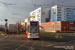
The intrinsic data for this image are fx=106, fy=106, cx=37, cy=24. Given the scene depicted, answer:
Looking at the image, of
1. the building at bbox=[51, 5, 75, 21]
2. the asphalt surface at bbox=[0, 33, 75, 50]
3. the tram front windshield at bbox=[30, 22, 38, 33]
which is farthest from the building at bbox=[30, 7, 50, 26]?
the asphalt surface at bbox=[0, 33, 75, 50]

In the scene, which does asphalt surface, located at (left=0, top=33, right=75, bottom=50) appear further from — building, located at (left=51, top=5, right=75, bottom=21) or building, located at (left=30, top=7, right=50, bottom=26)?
building, located at (left=51, top=5, right=75, bottom=21)

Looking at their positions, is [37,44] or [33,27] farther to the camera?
[33,27]

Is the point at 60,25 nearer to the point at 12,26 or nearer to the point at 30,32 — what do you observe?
the point at 12,26

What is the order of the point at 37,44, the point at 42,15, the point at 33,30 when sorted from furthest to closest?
the point at 42,15 < the point at 33,30 < the point at 37,44

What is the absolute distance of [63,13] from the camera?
97.7 meters

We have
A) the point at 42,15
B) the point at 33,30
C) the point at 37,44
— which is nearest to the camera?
the point at 37,44

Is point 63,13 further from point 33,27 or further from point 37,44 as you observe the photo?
point 37,44

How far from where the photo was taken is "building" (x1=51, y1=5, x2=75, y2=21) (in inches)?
3762

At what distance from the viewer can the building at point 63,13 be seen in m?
95.6

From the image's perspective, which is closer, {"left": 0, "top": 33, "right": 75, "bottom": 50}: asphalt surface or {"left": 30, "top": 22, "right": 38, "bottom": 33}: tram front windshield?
{"left": 0, "top": 33, "right": 75, "bottom": 50}: asphalt surface

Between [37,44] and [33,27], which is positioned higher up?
[33,27]

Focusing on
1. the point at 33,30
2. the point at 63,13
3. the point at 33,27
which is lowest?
the point at 33,30

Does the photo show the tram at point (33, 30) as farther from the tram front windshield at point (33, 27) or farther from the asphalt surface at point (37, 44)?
the asphalt surface at point (37, 44)

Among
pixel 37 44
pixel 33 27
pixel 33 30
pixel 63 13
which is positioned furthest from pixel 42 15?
pixel 37 44
